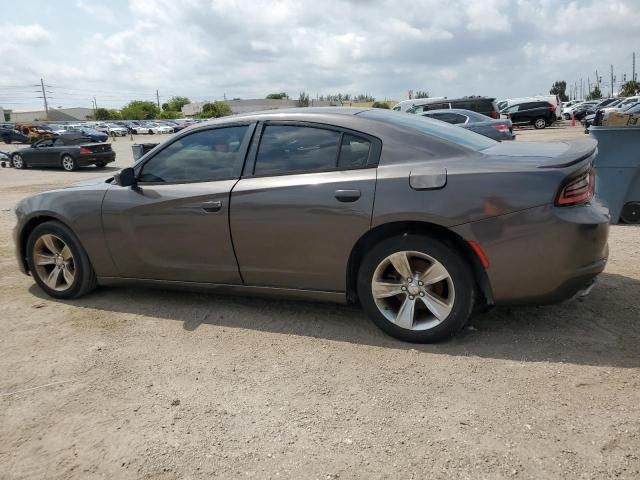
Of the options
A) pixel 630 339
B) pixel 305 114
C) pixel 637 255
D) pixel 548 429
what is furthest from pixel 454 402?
pixel 637 255

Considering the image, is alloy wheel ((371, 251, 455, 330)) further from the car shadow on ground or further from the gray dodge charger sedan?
the car shadow on ground

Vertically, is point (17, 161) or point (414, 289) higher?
point (17, 161)

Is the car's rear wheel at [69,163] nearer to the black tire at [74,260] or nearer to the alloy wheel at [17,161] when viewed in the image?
the alloy wheel at [17,161]

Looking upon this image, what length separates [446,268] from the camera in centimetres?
326

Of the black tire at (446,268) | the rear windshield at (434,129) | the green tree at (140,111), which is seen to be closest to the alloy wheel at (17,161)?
the rear windshield at (434,129)

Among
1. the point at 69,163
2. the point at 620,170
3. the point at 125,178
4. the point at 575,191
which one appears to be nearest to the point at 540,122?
the point at 69,163

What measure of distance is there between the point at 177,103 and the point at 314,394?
5759 inches

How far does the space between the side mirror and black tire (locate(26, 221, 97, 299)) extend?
72 centimetres

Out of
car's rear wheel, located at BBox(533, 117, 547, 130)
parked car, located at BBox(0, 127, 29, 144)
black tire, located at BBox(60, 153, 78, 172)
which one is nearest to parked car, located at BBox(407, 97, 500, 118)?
black tire, located at BBox(60, 153, 78, 172)

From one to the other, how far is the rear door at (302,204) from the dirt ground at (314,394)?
0.47 m

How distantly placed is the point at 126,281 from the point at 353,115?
2.30m

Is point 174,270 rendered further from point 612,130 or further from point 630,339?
point 612,130

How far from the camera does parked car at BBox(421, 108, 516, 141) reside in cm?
1261

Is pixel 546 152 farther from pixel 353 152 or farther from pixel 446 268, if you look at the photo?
pixel 353 152
